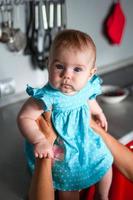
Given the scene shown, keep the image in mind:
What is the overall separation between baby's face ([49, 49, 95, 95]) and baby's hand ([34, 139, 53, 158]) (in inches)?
5.1

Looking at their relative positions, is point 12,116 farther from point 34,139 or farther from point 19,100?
point 34,139

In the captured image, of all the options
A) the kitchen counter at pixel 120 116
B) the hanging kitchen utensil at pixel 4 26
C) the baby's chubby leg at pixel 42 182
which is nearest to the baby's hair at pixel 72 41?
the baby's chubby leg at pixel 42 182

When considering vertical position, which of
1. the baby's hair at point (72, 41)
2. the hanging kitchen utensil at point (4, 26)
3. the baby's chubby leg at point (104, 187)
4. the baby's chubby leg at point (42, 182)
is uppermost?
the baby's hair at point (72, 41)

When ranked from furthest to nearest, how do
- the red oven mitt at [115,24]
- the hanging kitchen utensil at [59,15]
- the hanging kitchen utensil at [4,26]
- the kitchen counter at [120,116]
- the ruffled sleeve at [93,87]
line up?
the red oven mitt at [115,24], the hanging kitchen utensil at [59,15], the hanging kitchen utensil at [4,26], the kitchen counter at [120,116], the ruffled sleeve at [93,87]

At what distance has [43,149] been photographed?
0.72 meters

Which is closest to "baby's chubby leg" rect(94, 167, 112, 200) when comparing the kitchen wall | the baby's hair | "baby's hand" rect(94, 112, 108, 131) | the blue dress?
the blue dress

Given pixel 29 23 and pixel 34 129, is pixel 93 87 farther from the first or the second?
pixel 29 23

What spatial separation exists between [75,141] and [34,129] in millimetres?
114

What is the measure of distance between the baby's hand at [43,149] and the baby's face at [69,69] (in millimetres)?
129

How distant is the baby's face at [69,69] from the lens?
74 centimetres

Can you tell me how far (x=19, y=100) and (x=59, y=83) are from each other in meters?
0.74

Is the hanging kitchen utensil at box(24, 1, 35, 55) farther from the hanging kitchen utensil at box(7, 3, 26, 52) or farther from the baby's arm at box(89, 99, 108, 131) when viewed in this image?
the baby's arm at box(89, 99, 108, 131)

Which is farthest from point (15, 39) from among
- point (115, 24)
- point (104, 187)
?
point (104, 187)

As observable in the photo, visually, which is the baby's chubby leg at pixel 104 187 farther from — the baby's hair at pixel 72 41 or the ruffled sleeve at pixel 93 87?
the baby's hair at pixel 72 41
